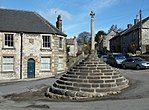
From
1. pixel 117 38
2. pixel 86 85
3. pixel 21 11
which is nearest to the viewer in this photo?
pixel 86 85

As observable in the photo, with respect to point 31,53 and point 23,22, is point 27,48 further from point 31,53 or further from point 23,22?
point 23,22

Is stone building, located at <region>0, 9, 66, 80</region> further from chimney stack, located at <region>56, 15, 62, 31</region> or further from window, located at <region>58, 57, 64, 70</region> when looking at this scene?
chimney stack, located at <region>56, 15, 62, 31</region>

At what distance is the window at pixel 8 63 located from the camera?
37.8 m

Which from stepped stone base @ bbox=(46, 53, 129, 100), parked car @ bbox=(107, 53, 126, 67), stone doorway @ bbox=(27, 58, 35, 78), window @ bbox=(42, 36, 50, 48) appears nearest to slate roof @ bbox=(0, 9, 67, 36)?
window @ bbox=(42, 36, 50, 48)

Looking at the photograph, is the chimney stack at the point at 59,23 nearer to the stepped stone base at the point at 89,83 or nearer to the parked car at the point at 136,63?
the parked car at the point at 136,63

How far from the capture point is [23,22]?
137 ft

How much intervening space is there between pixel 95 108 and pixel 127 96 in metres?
3.57

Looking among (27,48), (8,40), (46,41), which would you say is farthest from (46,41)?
(8,40)

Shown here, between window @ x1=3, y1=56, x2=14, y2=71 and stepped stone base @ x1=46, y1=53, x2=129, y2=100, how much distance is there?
1837cm

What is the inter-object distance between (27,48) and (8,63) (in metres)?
3.44

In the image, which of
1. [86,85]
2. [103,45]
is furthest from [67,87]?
[103,45]

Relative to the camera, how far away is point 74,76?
20.7 meters

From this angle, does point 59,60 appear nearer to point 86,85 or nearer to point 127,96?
point 86,85

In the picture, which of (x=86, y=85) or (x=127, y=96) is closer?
(x=127, y=96)
